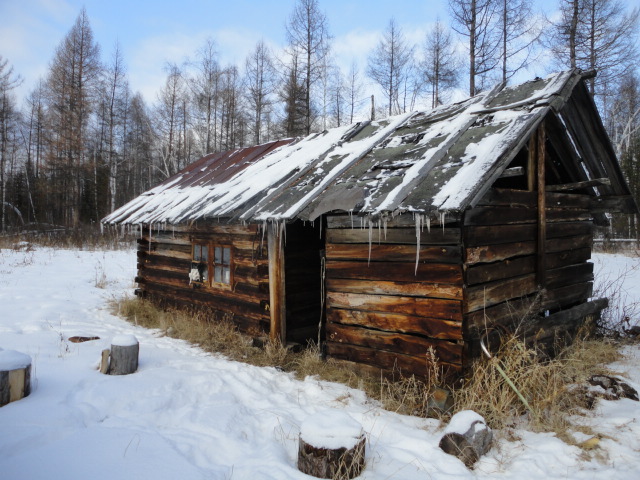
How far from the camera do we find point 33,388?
425 cm

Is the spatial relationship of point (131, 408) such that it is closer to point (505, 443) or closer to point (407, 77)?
point (505, 443)

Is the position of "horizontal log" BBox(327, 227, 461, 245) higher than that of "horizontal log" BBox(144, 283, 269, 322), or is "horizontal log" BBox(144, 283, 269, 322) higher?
"horizontal log" BBox(327, 227, 461, 245)

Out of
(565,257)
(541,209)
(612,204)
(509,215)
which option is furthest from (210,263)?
(612,204)

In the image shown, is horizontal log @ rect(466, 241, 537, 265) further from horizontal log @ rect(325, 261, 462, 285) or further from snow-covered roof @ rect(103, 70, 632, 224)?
snow-covered roof @ rect(103, 70, 632, 224)

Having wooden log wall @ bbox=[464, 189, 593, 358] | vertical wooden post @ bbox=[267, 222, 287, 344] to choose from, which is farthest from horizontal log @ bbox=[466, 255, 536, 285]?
vertical wooden post @ bbox=[267, 222, 287, 344]

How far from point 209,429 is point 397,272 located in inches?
105

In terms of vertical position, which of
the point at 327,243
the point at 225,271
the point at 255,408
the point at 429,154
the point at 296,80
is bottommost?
the point at 255,408

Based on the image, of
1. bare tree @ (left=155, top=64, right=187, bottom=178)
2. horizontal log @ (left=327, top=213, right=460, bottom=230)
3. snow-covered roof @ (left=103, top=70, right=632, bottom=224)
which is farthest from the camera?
bare tree @ (left=155, top=64, right=187, bottom=178)

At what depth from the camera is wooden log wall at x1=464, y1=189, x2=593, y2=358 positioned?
4359mm

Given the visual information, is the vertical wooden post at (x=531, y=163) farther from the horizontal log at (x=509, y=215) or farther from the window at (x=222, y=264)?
the window at (x=222, y=264)

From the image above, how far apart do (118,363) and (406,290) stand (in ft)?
12.3

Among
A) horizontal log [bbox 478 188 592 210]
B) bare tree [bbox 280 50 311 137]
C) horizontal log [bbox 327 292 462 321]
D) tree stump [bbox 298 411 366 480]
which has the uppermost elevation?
bare tree [bbox 280 50 311 137]

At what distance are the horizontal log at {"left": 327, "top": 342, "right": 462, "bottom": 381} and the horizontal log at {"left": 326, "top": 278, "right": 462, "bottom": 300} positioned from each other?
757mm

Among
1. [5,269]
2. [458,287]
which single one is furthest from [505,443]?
[5,269]
